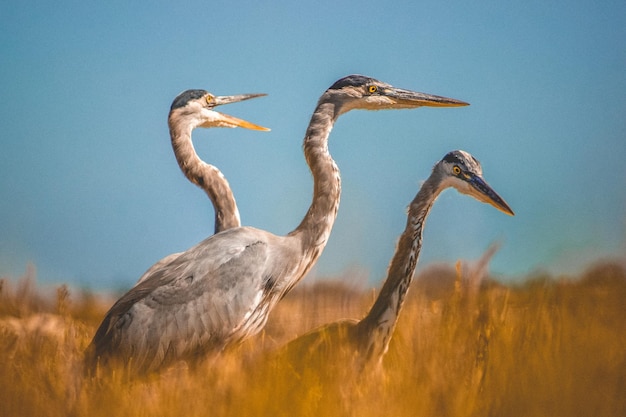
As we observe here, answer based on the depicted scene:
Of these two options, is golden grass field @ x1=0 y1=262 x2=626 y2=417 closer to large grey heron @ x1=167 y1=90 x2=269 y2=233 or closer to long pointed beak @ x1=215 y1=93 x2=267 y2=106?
large grey heron @ x1=167 y1=90 x2=269 y2=233

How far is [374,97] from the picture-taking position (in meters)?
2.09

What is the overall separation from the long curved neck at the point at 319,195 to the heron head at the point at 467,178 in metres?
0.31

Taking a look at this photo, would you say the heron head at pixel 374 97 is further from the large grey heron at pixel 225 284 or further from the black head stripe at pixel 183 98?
the black head stripe at pixel 183 98

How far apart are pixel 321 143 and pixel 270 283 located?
44 cm

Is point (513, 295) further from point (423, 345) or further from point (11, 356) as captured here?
point (11, 356)

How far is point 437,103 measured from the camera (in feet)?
6.98

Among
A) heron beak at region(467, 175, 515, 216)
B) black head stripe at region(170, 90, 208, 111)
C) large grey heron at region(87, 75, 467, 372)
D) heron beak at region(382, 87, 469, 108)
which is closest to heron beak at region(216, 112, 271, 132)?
black head stripe at region(170, 90, 208, 111)

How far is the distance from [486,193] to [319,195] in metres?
0.48

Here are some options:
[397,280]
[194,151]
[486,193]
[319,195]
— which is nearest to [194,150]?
[194,151]

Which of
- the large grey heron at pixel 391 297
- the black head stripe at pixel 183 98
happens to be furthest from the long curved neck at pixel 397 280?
the black head stripe at pixel 183 98

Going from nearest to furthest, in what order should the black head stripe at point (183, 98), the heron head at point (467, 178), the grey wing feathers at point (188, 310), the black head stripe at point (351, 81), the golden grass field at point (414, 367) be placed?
1. the golden grass field at point (414, 367)
2. the grey wing feathers at point (188, 310)
3. the heron head at point (467, 178)
4. the black head stripe at point (351, 81)
5. the black head stripe at point (183, 98)

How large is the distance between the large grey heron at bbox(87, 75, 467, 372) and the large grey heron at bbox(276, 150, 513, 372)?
176 millimetres

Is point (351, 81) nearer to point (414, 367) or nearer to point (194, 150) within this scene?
point (194, 150)

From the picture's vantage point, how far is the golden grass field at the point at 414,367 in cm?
167
